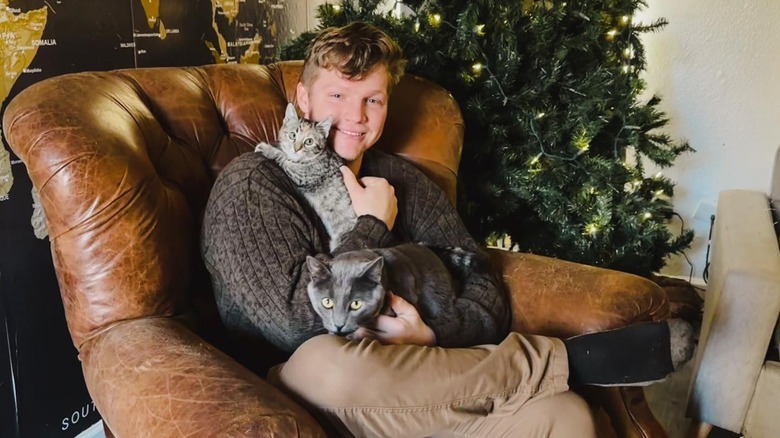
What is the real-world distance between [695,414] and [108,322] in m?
1.63

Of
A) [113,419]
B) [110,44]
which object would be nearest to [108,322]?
[113,419]

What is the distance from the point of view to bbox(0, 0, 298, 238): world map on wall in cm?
141

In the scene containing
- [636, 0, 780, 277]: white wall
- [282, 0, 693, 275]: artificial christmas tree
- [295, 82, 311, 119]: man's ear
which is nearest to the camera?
[295, 82, 311, 119]: man's ear

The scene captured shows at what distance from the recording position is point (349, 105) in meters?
1.41

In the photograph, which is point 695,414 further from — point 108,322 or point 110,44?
point 110,44

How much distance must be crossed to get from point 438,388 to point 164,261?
55cm

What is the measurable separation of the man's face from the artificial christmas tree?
0.61 meters

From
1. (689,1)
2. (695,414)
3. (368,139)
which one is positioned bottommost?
(695,414)

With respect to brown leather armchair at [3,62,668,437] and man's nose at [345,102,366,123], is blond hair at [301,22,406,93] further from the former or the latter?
brown leather armchair at [3,62,668,437]

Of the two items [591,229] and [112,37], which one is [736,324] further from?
[112,37]

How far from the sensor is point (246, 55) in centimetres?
218

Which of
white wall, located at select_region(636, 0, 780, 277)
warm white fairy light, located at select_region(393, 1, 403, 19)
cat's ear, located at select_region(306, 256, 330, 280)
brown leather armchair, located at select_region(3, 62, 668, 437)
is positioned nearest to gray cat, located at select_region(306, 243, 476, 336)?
cat's ear, located at select_region(306, 256, 330, 280)

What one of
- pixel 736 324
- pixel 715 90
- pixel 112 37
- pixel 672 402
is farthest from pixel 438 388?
pixel 715 90

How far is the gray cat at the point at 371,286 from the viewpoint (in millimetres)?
1173
